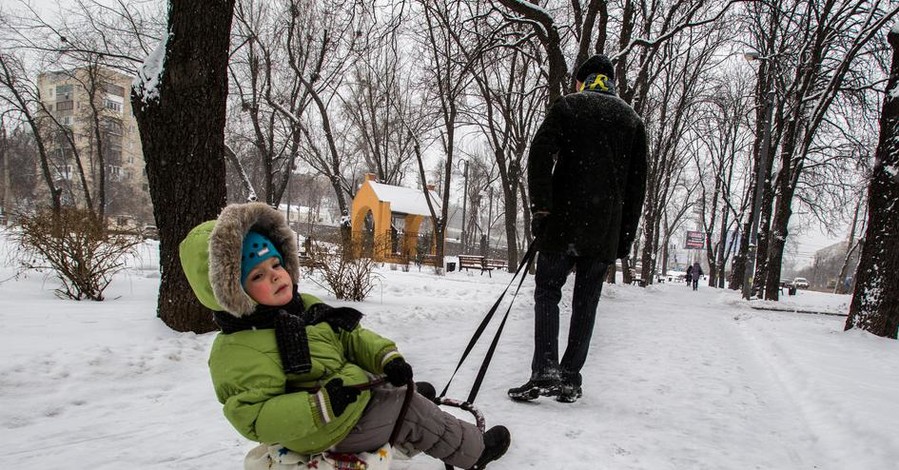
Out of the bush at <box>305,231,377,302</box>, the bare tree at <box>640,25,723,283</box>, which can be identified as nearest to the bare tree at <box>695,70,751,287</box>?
the bare tree at <box>640,25,723,283</box>

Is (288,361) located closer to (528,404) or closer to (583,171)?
(528,404)

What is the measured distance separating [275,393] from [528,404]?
1.88 m

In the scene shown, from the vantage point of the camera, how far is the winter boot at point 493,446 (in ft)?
6.99

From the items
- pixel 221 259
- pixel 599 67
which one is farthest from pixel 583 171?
pixel 221 259

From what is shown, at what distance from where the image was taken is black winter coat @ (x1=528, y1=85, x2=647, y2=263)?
3090 millimetres

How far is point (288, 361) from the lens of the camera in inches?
67.8

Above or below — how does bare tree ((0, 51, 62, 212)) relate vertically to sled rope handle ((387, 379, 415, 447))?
above

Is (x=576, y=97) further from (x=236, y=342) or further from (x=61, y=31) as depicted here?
(x=61, y=31)

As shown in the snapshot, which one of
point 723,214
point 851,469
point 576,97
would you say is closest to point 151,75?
point 576,97

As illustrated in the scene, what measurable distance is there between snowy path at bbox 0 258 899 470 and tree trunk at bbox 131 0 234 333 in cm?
38

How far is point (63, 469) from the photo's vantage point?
2.17 meters

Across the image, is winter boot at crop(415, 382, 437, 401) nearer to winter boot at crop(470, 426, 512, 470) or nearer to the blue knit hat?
winter boot at crop(470, 426, 512, 470)

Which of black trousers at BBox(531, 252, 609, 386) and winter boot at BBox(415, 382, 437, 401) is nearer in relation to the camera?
winter boot at BBox(415, 382, 437, 401)

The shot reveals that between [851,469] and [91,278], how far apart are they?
282 inches
